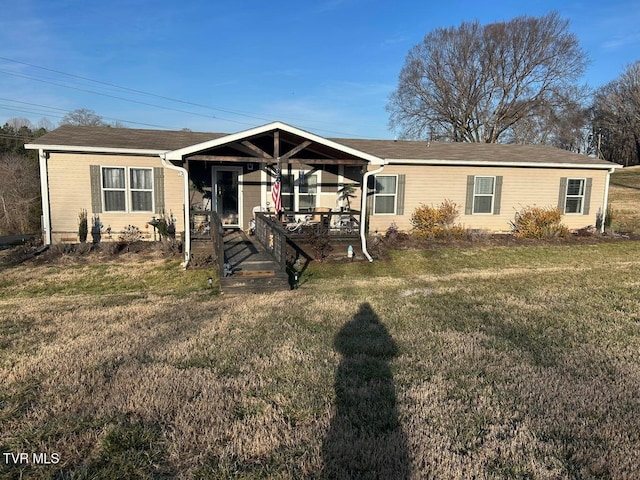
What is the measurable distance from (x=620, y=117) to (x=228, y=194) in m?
53.3

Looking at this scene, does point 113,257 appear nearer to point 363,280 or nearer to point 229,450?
point 363,280

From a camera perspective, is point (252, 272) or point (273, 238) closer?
point (252, 272)

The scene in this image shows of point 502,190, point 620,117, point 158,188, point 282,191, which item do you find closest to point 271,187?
point 282,191

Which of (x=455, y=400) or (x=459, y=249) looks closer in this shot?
(x=455, y=400)

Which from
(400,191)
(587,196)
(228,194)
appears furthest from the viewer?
(587,196)

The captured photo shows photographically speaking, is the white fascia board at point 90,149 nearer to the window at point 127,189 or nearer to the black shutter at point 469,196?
the window at point 127,189

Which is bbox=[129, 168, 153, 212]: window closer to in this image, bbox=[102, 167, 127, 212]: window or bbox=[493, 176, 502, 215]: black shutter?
bbox=[102, 167, 127, 212]: window

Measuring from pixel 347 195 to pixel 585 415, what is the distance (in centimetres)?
1011

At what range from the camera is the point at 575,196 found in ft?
46.9

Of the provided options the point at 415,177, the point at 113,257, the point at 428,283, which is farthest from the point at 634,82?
the point at 113,257

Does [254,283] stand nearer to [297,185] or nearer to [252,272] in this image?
[252,272]

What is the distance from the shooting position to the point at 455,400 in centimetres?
335

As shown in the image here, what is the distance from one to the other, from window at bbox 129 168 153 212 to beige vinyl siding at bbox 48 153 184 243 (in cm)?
15

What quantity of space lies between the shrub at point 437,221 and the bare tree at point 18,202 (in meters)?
14.6
